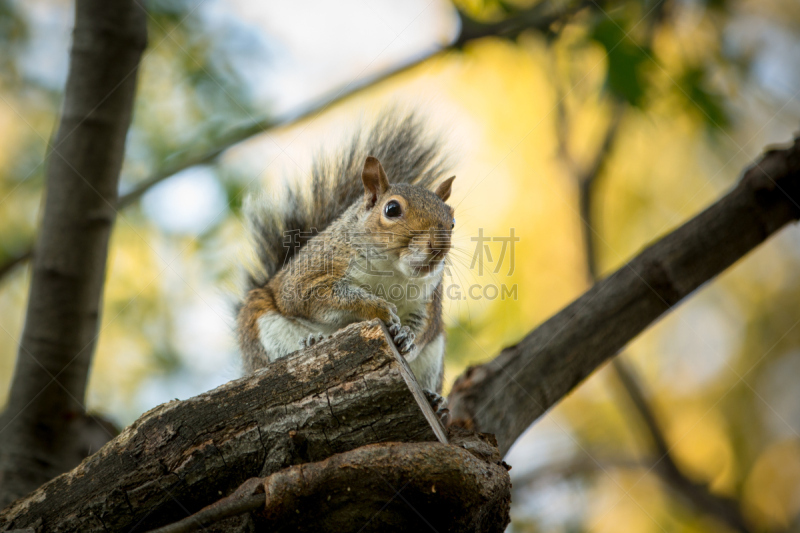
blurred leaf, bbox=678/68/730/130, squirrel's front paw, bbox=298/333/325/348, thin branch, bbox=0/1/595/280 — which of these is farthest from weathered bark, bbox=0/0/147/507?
blurred leaf, bbox=678/68/730/130

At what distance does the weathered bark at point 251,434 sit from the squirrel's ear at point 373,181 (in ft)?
3.40

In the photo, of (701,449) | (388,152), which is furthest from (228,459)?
(701,449)

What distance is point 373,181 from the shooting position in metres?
2.39

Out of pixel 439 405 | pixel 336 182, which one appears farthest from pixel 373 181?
pixel 439 405

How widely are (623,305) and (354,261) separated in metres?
0.92

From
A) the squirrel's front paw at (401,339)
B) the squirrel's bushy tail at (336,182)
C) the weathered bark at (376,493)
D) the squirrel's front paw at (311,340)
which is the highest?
the squirrel's bushy tail at (336,182)

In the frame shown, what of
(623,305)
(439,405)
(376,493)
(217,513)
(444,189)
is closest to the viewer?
(217,513)

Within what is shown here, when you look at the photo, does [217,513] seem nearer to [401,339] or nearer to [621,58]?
[401,339]

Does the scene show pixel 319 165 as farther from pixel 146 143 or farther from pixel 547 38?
pixel 146 143

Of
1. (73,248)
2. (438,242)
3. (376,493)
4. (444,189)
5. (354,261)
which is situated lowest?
(376,493)

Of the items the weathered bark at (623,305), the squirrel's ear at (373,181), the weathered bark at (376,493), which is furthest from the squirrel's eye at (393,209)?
the weathered bark at (376,493)

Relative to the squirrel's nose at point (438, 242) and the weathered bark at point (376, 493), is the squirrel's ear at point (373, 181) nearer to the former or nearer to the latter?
the squirrel's nose at point (438, 242)

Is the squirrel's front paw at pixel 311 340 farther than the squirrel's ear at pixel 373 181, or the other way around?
the squirrel's ear at pixel 373 181

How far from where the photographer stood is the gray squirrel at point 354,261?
84.0 inches
